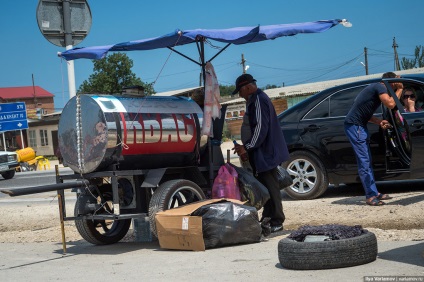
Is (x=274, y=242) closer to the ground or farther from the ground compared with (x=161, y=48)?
closer to the ground

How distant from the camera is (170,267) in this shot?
6.86 meters

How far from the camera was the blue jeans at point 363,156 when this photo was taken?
31.4ft

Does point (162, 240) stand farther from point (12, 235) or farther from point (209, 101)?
point (12, 235)

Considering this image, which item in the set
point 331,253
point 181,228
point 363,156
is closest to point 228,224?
point 181,228

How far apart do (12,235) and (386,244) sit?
20.5 feet

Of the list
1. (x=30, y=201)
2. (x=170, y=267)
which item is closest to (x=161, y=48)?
(x=170, y=267)

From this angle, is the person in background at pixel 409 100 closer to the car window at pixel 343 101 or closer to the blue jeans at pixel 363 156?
the car window at pixel 343 101

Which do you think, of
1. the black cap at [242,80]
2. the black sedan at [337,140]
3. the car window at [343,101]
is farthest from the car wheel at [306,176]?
the black cap at [242,80]

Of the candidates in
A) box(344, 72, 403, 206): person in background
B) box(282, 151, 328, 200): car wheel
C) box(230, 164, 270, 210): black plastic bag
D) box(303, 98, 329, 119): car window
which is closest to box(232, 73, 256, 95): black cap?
box(230, 164, 270, 210): black plastic bag

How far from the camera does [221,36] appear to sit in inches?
319

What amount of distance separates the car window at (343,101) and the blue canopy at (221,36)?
105 inches

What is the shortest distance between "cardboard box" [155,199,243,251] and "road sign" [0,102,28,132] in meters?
44.9

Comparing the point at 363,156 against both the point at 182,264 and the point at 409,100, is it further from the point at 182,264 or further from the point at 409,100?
the point at 182,264

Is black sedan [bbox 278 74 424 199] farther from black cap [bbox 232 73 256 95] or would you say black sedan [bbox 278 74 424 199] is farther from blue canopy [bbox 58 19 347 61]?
black cap [bbox 232 73 256 95]
